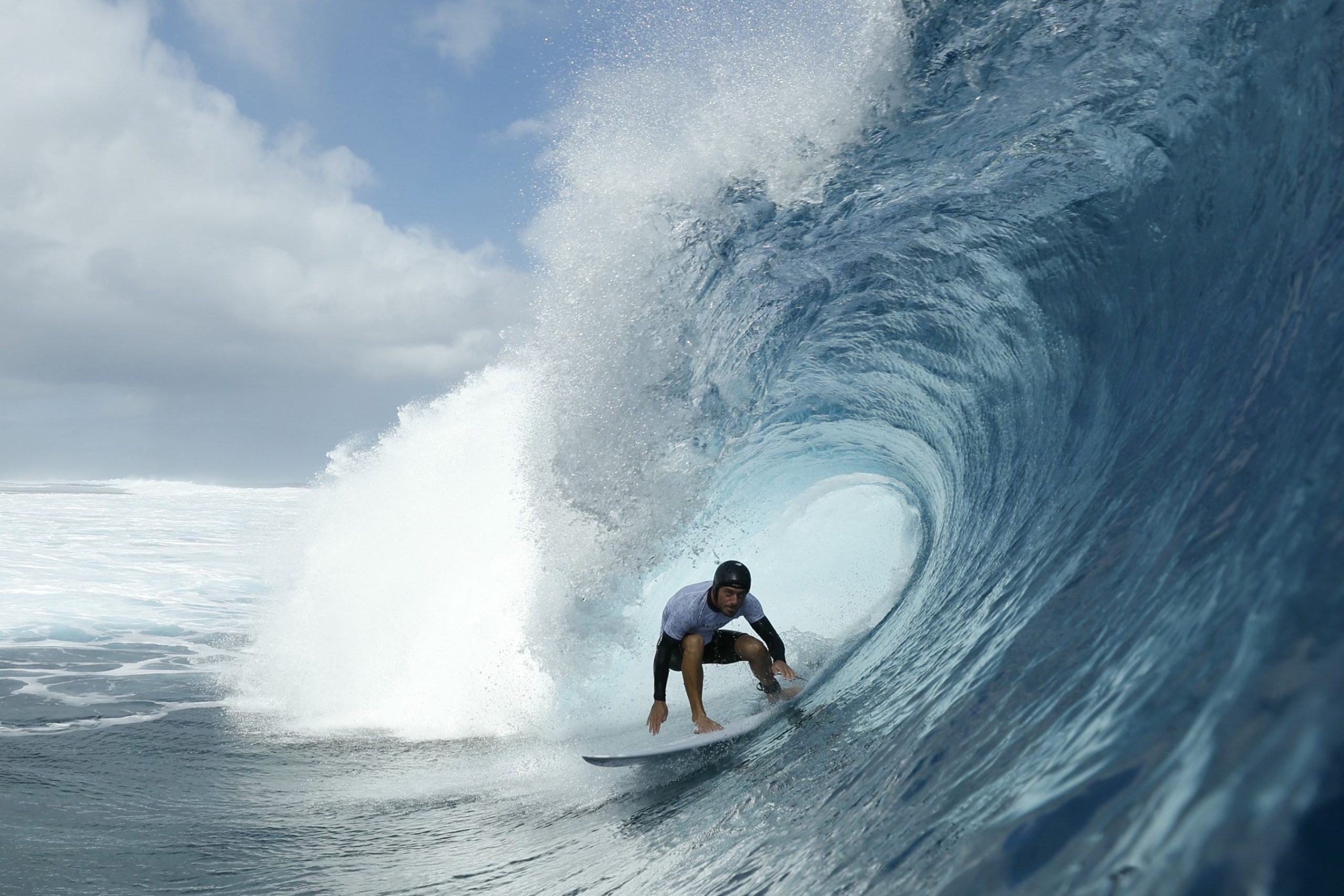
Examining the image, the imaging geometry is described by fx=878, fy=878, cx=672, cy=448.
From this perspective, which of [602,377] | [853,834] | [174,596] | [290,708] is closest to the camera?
[853,834]

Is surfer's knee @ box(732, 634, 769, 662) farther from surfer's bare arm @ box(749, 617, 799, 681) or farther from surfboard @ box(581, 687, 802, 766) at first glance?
surfboard @ box(581, 687, 802, 766)

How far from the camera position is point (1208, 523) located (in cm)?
263

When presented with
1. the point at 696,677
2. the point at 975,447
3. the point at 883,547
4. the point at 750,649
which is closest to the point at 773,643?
the point at 750,649

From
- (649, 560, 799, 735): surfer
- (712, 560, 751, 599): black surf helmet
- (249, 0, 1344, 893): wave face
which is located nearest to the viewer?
(249, 0, 1344, 893): wave face

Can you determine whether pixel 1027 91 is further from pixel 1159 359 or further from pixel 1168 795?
pixel 1168 795

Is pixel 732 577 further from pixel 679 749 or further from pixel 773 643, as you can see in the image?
pixel 679 749

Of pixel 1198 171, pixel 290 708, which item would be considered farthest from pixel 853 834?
pixel 290 708

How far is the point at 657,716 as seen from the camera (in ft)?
17.0

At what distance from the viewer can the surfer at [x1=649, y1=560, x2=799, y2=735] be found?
5.11 m

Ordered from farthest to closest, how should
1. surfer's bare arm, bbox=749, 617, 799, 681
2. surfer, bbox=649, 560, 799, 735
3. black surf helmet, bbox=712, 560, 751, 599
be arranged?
surfer's bare arm, bbox=749, 617, 799, 681
surfer, bbox=649, 560, 799, 735
black surf helmet, bbox=712, 560, 751, 599

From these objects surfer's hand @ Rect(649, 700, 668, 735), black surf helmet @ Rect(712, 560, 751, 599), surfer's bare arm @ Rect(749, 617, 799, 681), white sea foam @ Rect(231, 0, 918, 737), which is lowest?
surfer's hand @ Rect(649, 700, 668, 735)

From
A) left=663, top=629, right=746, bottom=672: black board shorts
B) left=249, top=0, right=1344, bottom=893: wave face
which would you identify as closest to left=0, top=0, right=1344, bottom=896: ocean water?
left=249, top=0, right=1344, bottom=893: wave face

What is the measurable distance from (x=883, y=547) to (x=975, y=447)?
3.50 metres

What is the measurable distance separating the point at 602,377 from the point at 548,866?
164 inches
